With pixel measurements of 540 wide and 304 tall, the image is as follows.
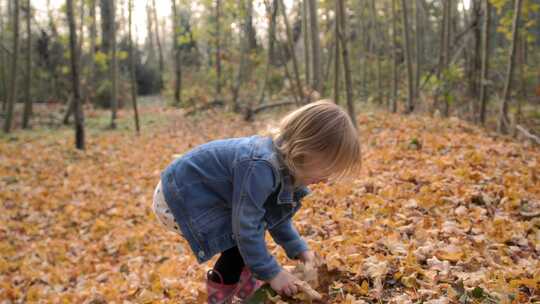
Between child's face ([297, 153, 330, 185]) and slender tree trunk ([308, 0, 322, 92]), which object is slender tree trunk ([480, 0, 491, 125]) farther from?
child's face ([297, 153, 330, 185])

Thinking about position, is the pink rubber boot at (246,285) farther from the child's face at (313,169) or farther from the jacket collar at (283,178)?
the child's face at (313,169)

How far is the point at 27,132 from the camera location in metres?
10.6

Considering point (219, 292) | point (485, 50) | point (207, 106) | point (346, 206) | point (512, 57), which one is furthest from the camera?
point (207, 106)

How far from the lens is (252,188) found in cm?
178

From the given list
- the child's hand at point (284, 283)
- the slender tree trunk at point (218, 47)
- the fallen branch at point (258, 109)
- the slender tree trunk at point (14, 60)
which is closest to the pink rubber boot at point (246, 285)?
the child's hand at point (284, 283)

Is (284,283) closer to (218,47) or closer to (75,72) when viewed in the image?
(75,72)

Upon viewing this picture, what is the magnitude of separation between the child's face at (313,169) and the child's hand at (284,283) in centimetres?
40

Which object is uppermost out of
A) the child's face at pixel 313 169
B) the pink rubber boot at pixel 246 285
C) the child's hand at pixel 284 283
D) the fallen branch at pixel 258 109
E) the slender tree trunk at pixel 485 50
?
the slender tree trunk at pixel 485 50

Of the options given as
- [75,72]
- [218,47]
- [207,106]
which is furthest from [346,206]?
[218,47]

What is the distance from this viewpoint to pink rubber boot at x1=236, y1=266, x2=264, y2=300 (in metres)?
2.24

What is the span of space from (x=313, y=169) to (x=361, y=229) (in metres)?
1.41

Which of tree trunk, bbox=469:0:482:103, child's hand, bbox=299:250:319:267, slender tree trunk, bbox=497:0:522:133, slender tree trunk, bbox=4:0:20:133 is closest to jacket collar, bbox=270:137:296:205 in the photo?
child's hand, bbox=299:250:319:267

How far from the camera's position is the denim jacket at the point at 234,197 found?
5.91 feet

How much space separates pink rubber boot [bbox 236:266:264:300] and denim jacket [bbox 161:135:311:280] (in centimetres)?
26
